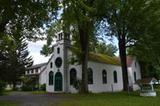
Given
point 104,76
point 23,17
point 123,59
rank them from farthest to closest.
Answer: point 104,76, point 123,59, point 23,17

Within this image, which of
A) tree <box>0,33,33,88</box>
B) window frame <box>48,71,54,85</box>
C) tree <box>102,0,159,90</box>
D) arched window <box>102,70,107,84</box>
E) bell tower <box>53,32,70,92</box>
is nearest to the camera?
tree <box>102,0,159,90</box>

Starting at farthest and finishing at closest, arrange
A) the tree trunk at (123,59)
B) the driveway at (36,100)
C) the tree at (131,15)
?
1. the tree trunk at (123,59)
2. the tree at (131,15)
3. the driveway at (36,100)

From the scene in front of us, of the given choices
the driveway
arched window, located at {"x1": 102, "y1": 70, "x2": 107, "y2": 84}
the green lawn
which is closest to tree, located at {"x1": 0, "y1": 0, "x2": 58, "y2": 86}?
the driveway

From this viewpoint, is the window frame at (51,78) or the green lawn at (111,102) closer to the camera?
the green lawn at (111,102)

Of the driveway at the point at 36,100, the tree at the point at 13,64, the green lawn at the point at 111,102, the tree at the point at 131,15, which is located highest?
the tree at the point at 131,15

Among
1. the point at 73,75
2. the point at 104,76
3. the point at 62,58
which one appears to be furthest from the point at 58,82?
the point at 104,76

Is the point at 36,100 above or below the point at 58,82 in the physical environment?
below

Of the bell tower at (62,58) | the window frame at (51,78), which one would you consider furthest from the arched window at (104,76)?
the window frame at (51,78)

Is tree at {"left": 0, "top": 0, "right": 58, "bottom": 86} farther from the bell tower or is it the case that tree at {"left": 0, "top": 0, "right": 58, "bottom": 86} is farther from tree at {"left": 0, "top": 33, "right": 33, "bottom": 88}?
tree at {"left": 0, "top": 33, "right": 33, "bottom": 88}

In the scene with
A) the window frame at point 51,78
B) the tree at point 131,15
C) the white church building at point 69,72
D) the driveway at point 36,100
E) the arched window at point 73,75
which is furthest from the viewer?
the window frame at point 51,78

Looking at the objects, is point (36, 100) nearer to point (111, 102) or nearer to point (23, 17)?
point (111, 102)

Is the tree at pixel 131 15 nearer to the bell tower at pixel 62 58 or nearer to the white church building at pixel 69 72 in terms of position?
the white church building at pixel 69 72

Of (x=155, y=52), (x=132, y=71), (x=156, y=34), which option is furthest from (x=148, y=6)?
(x=132, y=71)

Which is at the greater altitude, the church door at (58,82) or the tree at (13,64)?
the tree at (13,64)
